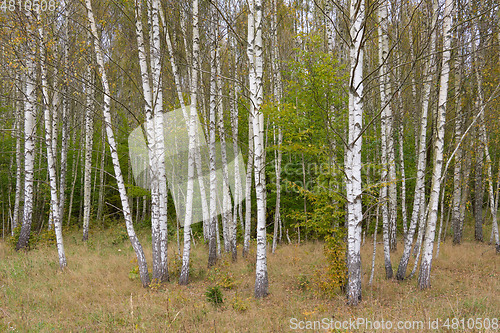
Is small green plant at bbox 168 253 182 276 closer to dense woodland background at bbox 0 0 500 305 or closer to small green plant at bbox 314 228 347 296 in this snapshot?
dense woodland background at bbox 0 0 500 305

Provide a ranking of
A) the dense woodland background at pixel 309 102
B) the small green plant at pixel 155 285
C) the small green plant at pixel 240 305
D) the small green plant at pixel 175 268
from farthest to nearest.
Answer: the small green plant at pixel 175 268
the small green plant at pixel 155 285
the dense woodland background at pixel 309 102
the small green plant at pixel 240 305

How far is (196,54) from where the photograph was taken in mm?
8211

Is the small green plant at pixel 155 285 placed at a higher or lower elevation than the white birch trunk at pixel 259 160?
lower

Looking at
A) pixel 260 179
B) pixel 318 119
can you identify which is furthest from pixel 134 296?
pixel 318 119

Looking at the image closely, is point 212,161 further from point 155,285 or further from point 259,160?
point 155,285

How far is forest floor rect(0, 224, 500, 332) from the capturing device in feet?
16.0

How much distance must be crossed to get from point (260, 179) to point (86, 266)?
6.24 metres

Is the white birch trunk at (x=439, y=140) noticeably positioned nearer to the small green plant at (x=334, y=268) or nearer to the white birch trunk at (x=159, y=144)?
the small green plant at (x=334, y=268)

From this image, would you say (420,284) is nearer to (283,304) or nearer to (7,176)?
(283,304)

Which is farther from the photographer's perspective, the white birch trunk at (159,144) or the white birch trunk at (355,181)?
the white birch trunk at (159,144)

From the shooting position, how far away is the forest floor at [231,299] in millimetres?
4883

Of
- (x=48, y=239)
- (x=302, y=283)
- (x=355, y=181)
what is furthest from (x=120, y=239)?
(x=355, y=181)

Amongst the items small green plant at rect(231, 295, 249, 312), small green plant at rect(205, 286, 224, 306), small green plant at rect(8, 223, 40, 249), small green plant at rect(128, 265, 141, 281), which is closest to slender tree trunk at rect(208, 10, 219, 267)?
small green plant at rect(128, 265, 141, 281)

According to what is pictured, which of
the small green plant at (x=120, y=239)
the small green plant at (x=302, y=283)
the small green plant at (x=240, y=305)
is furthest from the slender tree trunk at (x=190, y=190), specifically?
the small green plant at (x=120, y=239)
